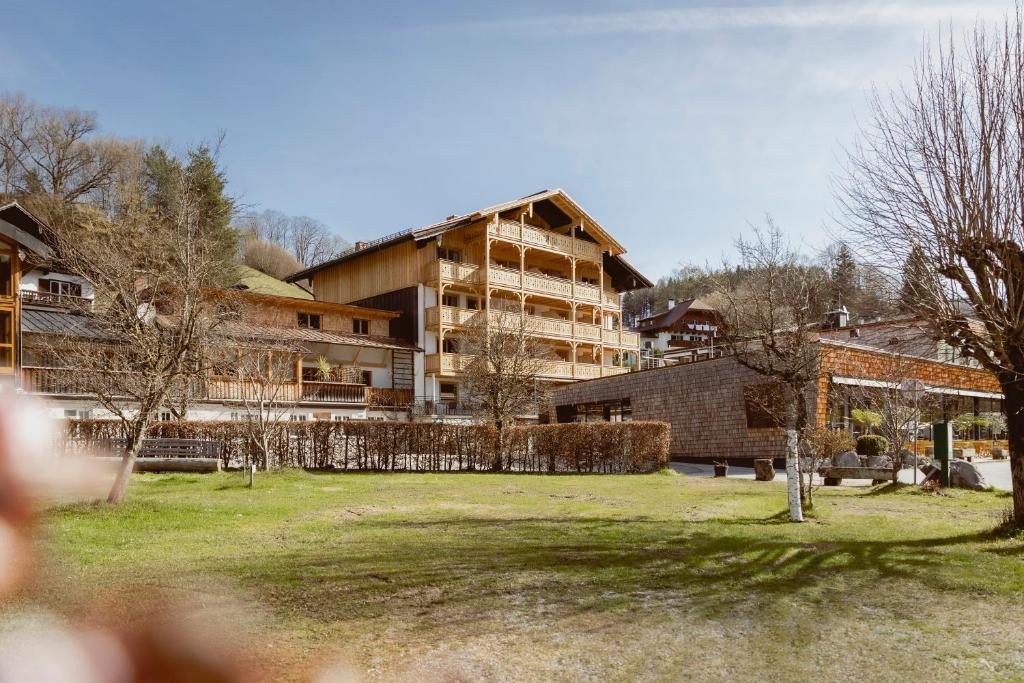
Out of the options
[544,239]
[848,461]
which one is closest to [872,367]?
[848,461]

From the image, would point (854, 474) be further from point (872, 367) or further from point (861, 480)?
point (872, 367)

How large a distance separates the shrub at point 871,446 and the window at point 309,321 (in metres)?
25.4

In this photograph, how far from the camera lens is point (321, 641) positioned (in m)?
5.43

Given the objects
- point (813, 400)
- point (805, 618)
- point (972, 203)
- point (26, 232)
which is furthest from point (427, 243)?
point (805, 618)

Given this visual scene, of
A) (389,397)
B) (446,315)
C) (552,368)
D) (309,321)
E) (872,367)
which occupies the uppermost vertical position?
(446,315)

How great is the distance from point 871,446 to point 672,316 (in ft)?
194

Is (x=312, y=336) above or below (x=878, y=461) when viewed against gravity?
above

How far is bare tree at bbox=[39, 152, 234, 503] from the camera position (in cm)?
1253

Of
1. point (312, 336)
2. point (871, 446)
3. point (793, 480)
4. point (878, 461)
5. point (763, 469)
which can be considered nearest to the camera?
point (793, 480)

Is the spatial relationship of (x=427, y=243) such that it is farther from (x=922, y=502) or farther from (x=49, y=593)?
(x=49, y=593)

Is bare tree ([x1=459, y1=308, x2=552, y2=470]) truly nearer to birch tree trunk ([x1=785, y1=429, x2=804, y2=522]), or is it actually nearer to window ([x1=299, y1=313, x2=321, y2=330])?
window ([x1=299, y1=313, x2=321, y2=330])

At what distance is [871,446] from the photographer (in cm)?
2295

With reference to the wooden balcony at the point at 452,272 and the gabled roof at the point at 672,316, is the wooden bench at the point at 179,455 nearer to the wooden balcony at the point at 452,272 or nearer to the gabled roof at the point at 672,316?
the wooden balcony at the point at 452,272

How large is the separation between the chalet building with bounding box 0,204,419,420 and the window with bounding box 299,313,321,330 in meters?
0.05
